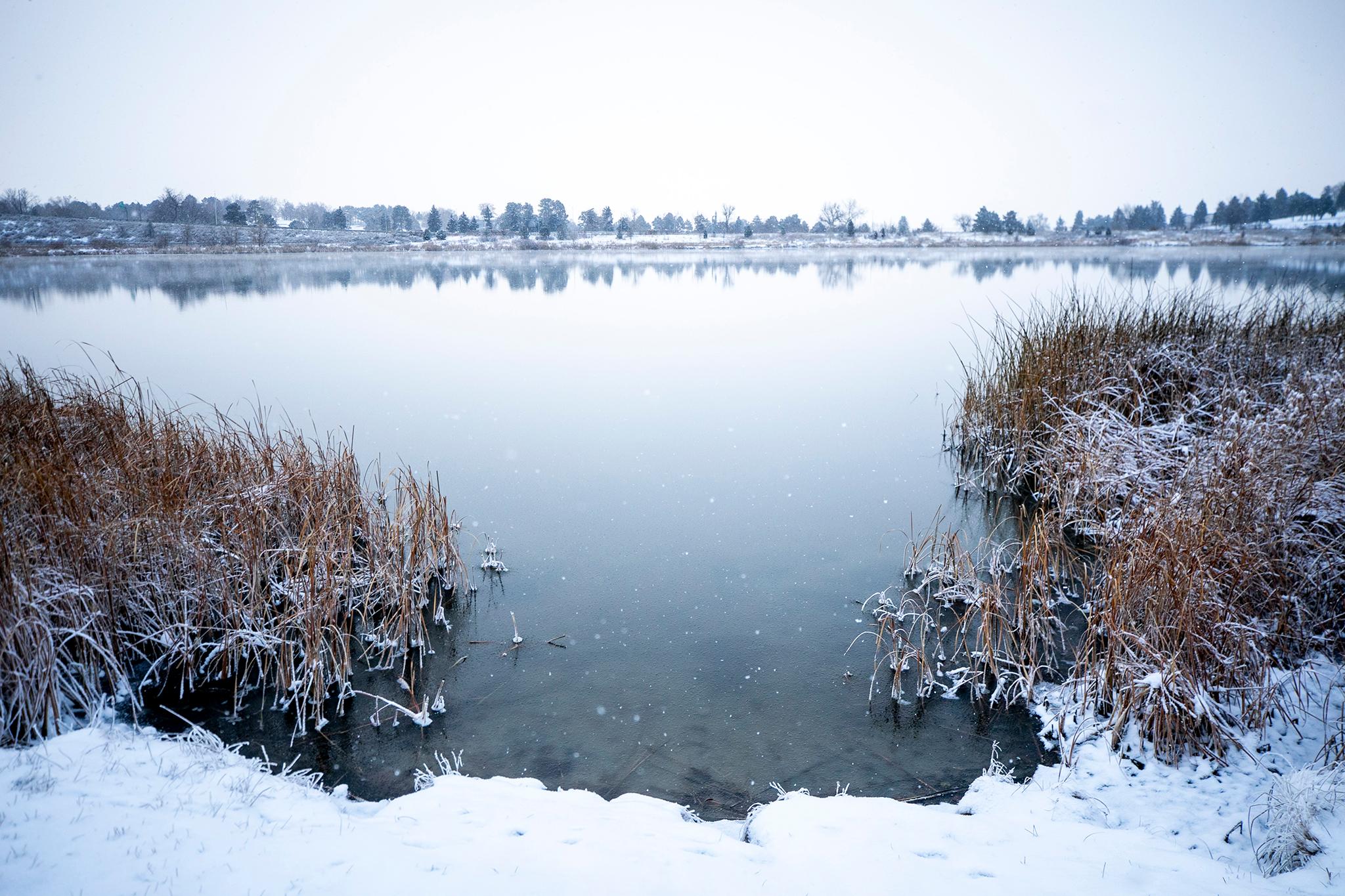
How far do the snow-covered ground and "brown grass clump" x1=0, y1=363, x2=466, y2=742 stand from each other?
0.61 m

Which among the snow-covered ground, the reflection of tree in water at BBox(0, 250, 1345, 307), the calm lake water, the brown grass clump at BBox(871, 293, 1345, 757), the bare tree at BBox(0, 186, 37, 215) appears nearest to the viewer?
the snow-covered ground

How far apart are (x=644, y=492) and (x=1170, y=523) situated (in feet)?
17.9

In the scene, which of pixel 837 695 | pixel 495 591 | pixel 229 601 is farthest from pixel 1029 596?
pixel 229 601

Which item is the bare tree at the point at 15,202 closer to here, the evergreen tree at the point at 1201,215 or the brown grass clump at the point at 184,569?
the brown grass clump at the point at 184,569

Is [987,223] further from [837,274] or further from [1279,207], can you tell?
[837,274]

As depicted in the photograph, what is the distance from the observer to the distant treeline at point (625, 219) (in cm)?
8800

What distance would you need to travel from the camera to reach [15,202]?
84.6m

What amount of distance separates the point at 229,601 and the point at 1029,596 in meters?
5.34

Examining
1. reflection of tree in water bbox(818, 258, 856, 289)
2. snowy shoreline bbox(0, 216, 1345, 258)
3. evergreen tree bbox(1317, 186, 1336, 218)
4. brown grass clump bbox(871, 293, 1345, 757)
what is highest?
evergreen tree bbox(1317, 186, 1336, 218)

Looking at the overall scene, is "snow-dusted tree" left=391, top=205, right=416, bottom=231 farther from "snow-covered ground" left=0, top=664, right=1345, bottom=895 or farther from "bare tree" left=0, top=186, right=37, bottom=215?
"snow-covered ground" left=0, top=664, right=1345, bottom=895

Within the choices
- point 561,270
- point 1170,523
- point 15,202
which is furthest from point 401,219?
point 1170,523

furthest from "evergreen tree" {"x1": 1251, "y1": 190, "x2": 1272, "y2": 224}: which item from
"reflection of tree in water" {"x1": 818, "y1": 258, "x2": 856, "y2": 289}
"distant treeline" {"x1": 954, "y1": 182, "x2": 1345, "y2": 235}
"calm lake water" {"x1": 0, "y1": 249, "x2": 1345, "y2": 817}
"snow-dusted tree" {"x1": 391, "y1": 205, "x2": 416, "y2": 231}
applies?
"snow-dusted tree" {"x1": 391, "y1": 205, "x2": 416, "y2": 231}

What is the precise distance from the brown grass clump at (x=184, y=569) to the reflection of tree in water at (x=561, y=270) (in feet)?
74.3

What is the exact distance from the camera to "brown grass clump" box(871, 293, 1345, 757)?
3893mm
